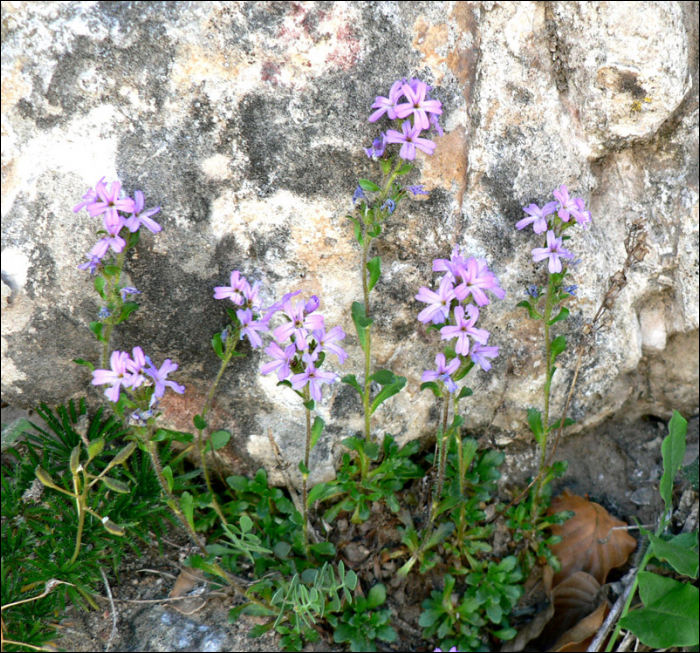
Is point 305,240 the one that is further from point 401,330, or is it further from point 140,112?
point 140,112

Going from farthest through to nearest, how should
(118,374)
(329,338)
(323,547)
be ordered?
(323,547) < (329,338) < (118,374)

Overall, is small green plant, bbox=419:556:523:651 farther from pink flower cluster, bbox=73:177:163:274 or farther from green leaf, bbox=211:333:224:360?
pink flower cluster, bbox=73:177:163:274

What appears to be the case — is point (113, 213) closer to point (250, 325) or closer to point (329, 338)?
point (250, 325)

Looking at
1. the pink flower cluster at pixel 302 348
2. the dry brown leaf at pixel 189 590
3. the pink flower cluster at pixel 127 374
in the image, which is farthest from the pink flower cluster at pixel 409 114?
the dry brown leaf at pixel 189 590

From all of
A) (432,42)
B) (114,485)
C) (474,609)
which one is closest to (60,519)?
(114,485)

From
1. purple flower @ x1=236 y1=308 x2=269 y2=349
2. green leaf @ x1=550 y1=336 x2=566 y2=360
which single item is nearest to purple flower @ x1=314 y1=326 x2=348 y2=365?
purple flower @ x1=236 y1=308 x2=269 y2=349
